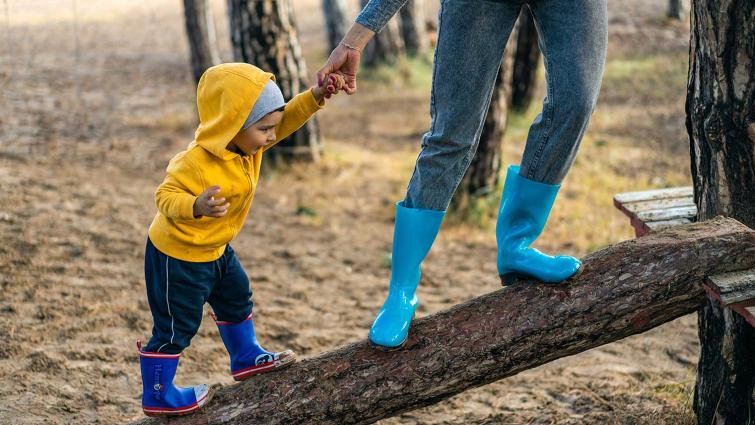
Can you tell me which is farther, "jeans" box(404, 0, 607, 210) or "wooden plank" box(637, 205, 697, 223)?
"wooden plank" box(637, 205, 697, 223)

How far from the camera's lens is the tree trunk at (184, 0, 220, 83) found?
332 inches

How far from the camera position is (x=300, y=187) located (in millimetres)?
7402

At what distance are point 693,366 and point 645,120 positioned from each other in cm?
520

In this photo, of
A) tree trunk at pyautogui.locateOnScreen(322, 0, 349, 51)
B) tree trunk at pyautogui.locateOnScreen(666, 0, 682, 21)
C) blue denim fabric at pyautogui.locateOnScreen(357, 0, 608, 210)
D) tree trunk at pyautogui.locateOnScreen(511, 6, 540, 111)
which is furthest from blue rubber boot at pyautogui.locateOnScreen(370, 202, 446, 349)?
tree trunk at pyautogui.locateOnScreen(666, 0, 682, 21)

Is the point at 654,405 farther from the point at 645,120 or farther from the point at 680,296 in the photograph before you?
the point at 645,120

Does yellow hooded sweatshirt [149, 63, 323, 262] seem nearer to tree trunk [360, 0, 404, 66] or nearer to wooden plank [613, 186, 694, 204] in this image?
wooden plank [613, 186, 694, 204]

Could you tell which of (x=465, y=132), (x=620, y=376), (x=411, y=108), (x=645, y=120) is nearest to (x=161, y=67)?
(x=411, y=108)

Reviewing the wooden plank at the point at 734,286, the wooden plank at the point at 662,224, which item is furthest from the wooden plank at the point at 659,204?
the wooden plank at the point at 734,286

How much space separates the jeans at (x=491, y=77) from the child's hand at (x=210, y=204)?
2.27 ft

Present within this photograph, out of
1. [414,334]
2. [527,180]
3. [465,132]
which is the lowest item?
[414,334]

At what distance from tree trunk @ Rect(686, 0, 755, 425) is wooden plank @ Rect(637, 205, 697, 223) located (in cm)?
10

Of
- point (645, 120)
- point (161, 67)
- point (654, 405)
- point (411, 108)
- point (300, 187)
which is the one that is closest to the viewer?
point (654, 405)

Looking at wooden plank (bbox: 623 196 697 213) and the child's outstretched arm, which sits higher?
the child's outstretched arm

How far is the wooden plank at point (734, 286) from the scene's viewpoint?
2869mm
